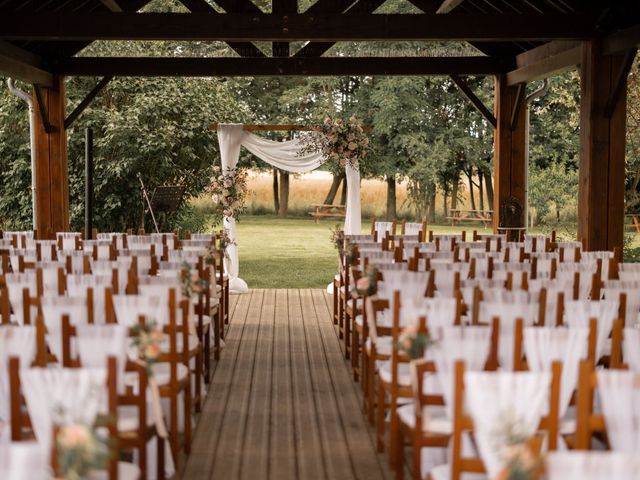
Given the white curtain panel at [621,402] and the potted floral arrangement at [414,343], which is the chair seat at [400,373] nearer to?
the potted floral arrangement at [414,343]

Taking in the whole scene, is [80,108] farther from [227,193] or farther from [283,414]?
[283,414]

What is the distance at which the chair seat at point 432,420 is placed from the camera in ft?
13.4

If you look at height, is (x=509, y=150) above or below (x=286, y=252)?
above

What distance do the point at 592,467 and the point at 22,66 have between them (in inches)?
399

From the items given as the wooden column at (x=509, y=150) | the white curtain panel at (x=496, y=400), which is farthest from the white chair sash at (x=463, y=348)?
the wooden column at (x=509, y=150)

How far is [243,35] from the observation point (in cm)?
937

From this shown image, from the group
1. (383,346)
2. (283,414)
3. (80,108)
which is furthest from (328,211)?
(383,346)

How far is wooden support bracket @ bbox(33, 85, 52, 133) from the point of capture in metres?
12.3

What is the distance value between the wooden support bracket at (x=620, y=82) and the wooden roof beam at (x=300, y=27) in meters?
0.52

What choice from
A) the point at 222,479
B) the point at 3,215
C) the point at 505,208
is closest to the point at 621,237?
the point at 505,208

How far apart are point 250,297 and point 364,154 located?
2397mm

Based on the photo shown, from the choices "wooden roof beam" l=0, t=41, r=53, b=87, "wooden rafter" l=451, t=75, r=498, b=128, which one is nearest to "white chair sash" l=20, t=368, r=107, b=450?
"wooden roof beam" l=0, t=41, r=53, b=87

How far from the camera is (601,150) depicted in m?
9.86

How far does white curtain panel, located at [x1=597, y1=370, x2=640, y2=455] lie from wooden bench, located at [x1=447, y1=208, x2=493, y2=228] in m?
21.5
